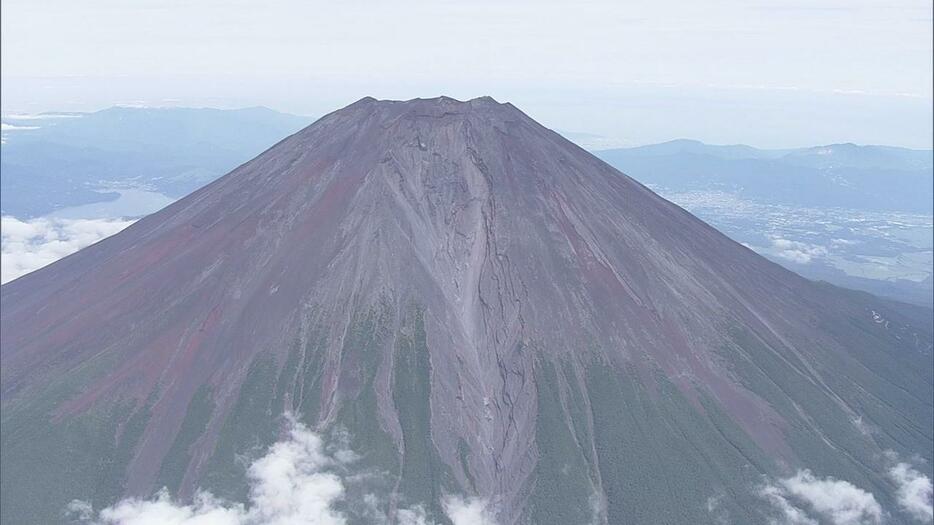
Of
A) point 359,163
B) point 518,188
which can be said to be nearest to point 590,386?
point 518,188

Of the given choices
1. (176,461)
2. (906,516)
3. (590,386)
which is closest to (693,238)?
(590,386)

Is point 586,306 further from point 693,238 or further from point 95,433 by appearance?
point 95,433

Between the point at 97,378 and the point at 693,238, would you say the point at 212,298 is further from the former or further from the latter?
the point at 693,238

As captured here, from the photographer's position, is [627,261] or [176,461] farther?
[627,261]

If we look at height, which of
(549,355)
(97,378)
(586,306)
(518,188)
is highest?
(518,188)

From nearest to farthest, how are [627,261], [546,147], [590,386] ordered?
[590,386]
[627,261]
[546,147]

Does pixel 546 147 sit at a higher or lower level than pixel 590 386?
higher

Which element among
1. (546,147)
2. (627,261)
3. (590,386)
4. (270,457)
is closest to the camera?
(270,457)
